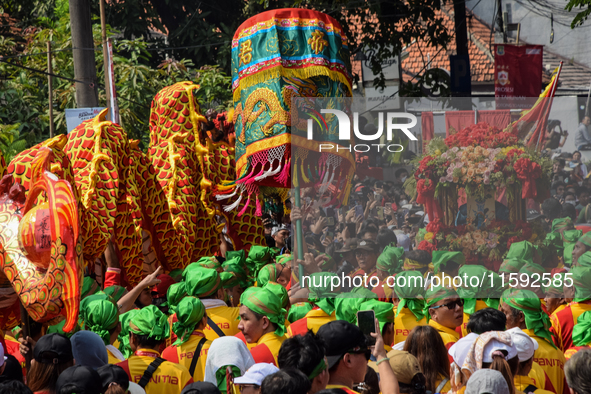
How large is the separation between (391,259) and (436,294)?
0.52m

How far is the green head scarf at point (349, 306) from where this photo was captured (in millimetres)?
4191

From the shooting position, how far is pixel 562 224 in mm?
4895

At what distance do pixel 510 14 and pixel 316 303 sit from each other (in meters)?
15.1

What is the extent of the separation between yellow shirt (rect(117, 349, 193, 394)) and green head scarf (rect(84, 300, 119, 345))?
400 mm

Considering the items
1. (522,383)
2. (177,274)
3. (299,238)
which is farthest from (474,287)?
(177,274)

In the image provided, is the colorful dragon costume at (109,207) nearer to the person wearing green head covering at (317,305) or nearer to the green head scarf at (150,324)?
the green head scarf at (150,324)

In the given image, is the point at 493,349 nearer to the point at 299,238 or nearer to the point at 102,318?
the point at 102,318

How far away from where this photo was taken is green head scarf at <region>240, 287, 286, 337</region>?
3900 mm

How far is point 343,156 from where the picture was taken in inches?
209

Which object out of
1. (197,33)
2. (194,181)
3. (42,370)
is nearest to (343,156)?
(194,181)

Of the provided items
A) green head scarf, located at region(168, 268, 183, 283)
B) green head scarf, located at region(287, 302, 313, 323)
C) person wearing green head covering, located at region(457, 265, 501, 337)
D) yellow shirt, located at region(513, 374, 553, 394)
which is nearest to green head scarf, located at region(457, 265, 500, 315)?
person wearing green head covering, located at region(457, 265, 501, 337)

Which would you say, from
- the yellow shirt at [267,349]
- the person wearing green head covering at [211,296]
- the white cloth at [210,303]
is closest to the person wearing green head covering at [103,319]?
the person wearing green head covering at [211,296]

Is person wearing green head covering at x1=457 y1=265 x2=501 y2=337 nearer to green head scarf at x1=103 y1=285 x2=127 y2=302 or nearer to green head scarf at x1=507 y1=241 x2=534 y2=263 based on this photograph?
green head scarf at x1=507 y1=241 x2=534 y2=263

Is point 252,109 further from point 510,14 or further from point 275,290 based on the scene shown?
point 510,14
